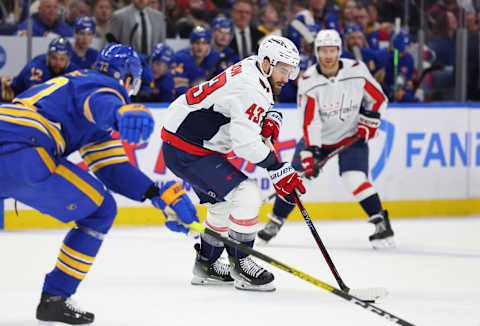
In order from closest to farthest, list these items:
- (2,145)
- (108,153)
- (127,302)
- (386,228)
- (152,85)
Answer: (2,145) → (108,153) → (127,302) → (386,228) → (152,85)

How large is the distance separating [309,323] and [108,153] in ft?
3.42

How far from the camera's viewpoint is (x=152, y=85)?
628 centimetres

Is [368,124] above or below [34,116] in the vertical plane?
below

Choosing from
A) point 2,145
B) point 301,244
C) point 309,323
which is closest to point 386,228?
point 301,244

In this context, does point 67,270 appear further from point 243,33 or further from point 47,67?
point 243,33

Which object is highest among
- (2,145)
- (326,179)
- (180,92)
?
(2,145)

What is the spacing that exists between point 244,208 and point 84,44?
9.54 ft

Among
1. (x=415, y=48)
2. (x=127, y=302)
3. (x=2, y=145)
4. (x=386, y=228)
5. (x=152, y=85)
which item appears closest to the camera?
(x=2, y=145)

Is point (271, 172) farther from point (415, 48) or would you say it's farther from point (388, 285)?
point (415, 48)

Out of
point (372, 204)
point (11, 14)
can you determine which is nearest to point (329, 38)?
point (372, 204)

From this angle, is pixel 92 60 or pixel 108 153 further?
pixel 92 60

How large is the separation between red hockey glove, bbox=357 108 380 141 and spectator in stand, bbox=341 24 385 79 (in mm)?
2017

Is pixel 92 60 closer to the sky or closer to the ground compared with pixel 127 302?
closer to the sky

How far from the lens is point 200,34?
6559mm
